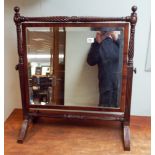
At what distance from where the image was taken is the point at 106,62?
112cm

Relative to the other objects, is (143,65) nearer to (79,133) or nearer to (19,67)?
(79,133)

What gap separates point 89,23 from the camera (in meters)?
1.06

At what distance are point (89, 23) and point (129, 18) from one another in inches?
6.9

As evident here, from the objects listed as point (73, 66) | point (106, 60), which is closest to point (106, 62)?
point (106, 60)

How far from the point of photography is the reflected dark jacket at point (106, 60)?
110 centimetres

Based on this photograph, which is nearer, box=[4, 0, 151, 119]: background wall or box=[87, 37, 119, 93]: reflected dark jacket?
box=[87, 37, 119, 93]: reflected dark jacket

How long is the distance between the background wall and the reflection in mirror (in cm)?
23

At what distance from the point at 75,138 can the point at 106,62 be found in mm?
389

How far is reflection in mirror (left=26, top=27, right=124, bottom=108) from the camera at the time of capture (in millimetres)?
1113

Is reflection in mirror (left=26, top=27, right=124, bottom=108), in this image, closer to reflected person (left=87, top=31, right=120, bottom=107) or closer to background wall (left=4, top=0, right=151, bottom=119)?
reflected person (left=87, top=31, right=120, bottom=107)

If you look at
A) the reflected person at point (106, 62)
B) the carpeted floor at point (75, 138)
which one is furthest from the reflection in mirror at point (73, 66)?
the carpeted floor at point (75, 138)

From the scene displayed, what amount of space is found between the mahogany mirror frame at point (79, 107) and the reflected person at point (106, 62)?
0.14 ft

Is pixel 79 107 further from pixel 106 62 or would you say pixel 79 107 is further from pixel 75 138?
pixel 106 62

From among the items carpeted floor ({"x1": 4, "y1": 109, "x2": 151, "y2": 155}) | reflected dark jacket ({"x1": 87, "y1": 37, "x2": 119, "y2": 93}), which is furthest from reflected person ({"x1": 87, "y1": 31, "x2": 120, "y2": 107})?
carpeted floor ({"x1": 4, "y1": 109, "x2": 151, "y2": 155})
